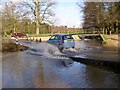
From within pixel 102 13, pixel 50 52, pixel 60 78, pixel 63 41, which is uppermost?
pixel 102 13

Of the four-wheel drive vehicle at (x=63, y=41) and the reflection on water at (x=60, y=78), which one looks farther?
the four-wheel drive vehicle at (x=63, y=41)

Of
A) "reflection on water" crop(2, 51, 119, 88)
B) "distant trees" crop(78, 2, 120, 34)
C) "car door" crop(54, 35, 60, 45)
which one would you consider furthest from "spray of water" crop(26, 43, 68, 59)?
"distant trees" crop(78, 2, 120, 34)

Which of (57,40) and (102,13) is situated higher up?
(102,13)

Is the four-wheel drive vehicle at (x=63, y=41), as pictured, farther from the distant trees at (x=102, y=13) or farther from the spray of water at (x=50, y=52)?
the distant trees at (x=102, y=13)

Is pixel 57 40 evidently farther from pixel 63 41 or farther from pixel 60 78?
pixel 60 78

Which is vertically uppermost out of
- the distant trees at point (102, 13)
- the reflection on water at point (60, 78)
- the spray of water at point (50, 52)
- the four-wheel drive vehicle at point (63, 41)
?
the distant trees at point (102, 13)

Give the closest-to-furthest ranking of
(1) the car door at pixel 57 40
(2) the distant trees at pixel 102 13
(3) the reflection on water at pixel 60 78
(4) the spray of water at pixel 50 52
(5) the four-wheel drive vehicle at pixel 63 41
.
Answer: (3) the reflection on water at pixel 60 78 → (4) the spray of water at pixel 50 52 → (5) the four-wheel drive vehicle at pixel 63 41 → (1) the car door at pixel 57 40 → (2) the distant trees at pixel 102 13

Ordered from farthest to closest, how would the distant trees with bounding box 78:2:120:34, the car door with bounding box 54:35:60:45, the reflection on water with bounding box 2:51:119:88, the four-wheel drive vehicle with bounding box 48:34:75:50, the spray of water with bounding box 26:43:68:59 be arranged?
the distant trees with bounding box 78:2:120:34 < the car door with bounding box 54:35:60:45 < the four-wheel drive vehicle with bounding box 48:34:75:50 < the spray of water with bounding box 26:43:68:59 < the reflection on water with bounding box 2:51:119:88

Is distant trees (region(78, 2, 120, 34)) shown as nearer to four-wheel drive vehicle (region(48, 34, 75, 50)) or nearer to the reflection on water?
four-wheel drive vehicle (region(48, 34, 75, 50))

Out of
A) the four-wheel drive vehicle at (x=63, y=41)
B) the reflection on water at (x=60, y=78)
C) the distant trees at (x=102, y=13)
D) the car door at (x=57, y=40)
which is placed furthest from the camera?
the distant trees at (x=102, y=13)

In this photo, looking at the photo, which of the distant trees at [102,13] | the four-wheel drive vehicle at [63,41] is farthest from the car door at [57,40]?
the distant trees at [102,13]

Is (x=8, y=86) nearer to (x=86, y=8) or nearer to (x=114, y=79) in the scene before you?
(x=114, y=79)

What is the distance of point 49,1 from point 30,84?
5126cm

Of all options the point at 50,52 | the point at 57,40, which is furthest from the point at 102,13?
the point at 50,52
